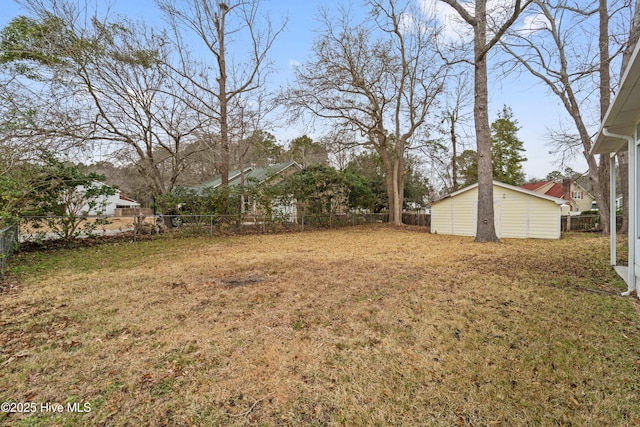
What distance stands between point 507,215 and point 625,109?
1056 cm

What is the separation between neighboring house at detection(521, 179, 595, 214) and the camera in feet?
A: 86.9

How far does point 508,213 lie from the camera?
42.0ft

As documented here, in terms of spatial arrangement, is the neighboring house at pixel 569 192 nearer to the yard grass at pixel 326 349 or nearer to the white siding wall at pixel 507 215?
the white siding wall at pixel 507 215

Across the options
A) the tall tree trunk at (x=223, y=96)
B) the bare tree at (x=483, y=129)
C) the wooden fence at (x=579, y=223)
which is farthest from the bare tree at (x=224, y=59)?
the wooden fence at (x=579, y=223)

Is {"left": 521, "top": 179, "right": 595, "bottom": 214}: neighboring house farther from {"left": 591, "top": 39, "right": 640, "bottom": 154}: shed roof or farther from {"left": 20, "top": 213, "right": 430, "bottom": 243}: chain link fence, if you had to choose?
{"left": 591, "top": 39, "right": 640, "bottom": 154}: shed roof

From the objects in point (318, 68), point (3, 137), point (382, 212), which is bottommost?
point (382, 212)

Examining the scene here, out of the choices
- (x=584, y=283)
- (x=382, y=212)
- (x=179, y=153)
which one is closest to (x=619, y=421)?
(x=584, y=283)

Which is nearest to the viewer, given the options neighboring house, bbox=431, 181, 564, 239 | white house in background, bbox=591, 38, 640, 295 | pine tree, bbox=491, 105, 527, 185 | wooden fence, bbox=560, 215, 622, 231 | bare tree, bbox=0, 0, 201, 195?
white house in background, bbox=591, 38, 640, 295

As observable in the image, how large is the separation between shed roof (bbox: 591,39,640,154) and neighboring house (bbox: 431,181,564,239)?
26.7 ft

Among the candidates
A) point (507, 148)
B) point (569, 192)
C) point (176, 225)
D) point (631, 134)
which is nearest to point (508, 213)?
point (631, 134)

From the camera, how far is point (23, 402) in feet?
6.54

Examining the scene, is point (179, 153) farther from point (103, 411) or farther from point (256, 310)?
point (103, 411)

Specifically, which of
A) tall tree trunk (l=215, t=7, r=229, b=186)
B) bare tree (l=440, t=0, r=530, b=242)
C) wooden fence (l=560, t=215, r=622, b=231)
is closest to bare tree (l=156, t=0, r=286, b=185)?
tall tree trunk (l=215, t=7, r=229, b=186)

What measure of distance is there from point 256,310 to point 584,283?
5158mm
